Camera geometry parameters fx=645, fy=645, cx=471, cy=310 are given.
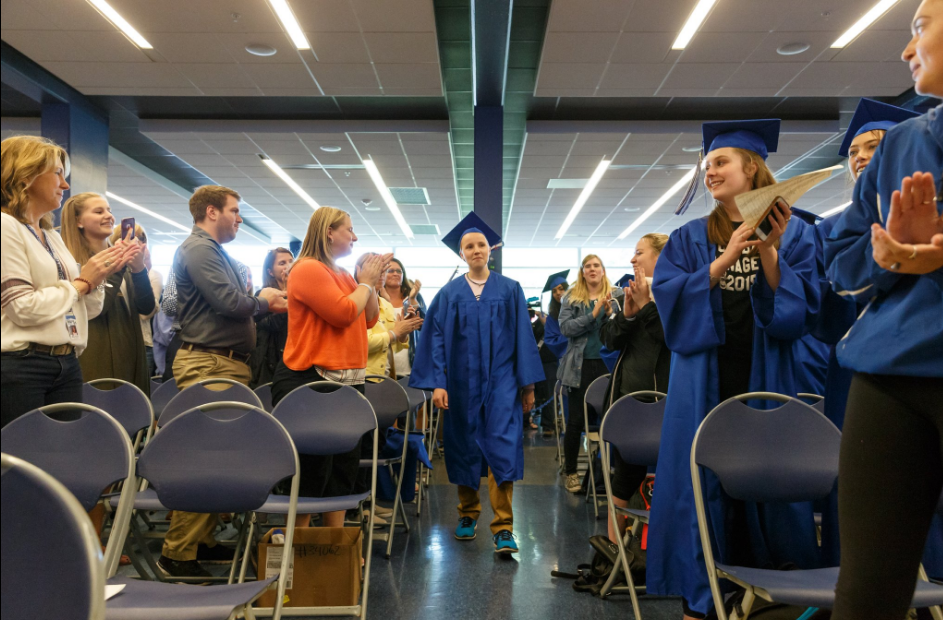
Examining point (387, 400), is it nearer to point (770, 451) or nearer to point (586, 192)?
point (770, 451)

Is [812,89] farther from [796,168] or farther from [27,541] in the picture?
[27,541]

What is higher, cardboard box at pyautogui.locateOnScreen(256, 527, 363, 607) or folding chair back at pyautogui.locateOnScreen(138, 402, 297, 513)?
folding chair back at pyautogui.locateOnScreen(138, 402, 297, 513)

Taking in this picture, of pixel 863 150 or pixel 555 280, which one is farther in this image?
pixel 555 280

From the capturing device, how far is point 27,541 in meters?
0.71

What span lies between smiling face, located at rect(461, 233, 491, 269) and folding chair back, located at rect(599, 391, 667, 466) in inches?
46.6

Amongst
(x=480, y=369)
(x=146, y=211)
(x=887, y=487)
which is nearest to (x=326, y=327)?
(x=480, y=369)

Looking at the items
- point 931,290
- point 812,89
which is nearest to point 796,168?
point 812,89

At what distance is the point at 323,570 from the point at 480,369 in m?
1.40

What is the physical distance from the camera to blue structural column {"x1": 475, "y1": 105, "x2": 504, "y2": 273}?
7059 millimetres

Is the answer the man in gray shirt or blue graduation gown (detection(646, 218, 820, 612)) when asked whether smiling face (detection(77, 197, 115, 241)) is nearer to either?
the man in gray shirt

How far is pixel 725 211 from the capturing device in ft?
6.26

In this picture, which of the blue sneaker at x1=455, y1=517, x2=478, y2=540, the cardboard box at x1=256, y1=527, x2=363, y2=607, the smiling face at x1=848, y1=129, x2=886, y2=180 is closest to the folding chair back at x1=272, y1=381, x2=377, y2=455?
the cardboard box at x1=256, y1=527, x2=363, y2=607

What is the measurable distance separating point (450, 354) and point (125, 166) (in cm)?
825

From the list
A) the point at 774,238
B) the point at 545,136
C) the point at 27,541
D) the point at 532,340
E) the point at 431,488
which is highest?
the point at 545,136
